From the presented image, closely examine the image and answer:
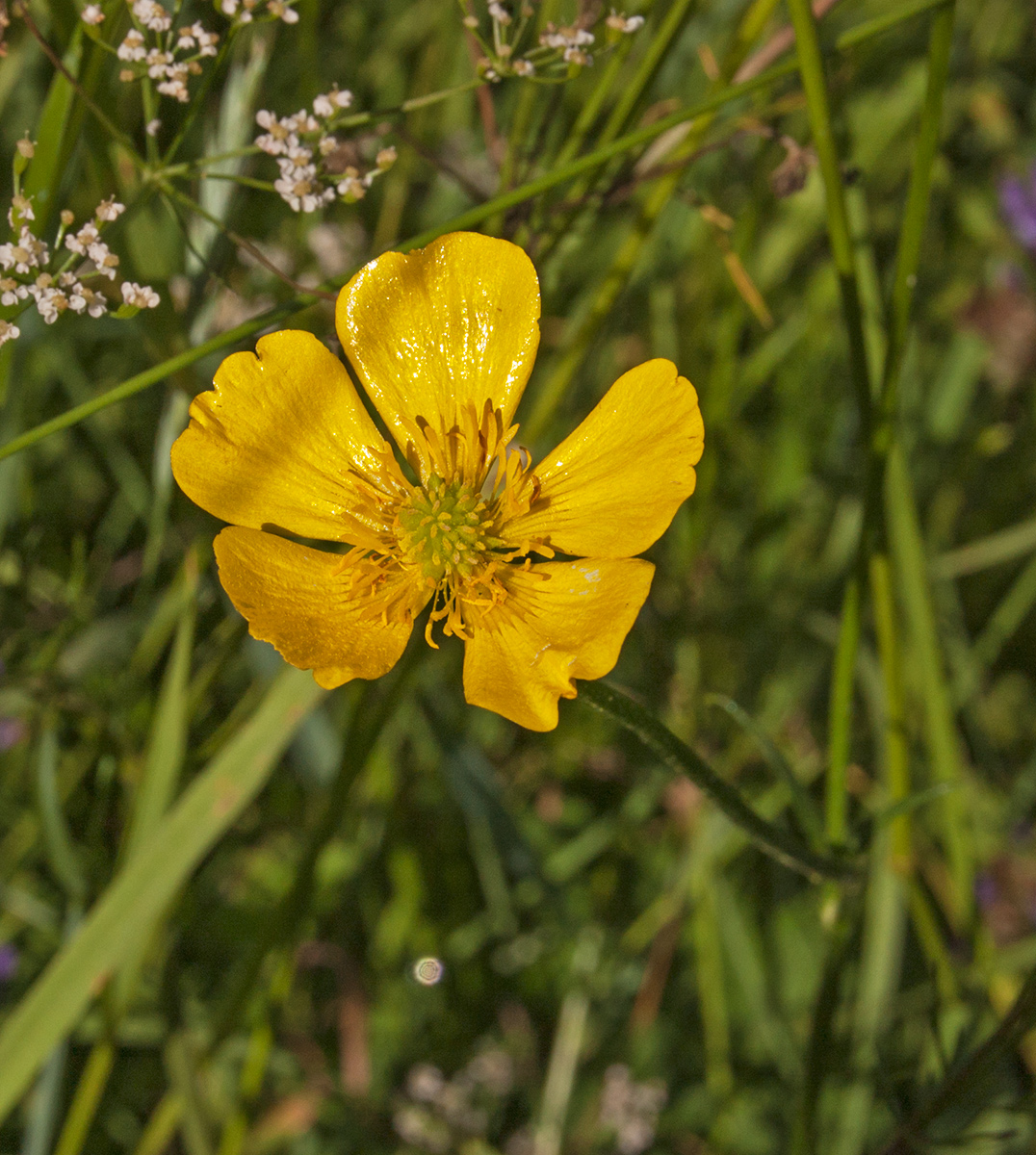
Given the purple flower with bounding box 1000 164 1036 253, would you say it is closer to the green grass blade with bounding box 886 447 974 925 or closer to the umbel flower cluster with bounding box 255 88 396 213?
the green grass blade with bounding box 886 447 974 925

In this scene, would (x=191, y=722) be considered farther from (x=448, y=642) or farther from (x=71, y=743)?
(x=448, y=642)

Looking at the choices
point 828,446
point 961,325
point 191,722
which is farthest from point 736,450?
point 191,722

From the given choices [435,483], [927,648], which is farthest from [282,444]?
[927,648]

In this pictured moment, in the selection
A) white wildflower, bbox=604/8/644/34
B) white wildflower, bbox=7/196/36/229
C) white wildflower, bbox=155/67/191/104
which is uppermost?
white wildflower, bbox=155/67/191/104

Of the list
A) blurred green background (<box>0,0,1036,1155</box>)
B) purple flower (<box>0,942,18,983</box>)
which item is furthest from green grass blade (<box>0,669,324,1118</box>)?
purple flower (<box>0,942,18,983</box>)

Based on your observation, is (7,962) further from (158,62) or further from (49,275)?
(158,62)
